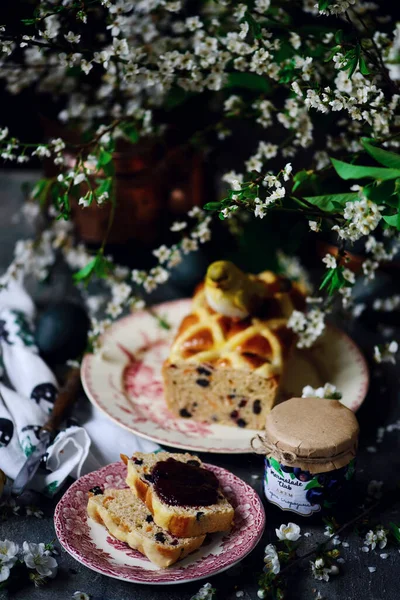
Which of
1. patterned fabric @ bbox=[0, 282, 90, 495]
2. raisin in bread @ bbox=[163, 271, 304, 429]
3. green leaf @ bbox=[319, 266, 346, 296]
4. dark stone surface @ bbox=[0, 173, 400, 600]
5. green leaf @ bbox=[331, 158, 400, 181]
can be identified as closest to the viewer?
green leaf @ bbox=[331, 158, 400, 181]

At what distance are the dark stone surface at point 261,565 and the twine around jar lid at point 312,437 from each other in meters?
0.19

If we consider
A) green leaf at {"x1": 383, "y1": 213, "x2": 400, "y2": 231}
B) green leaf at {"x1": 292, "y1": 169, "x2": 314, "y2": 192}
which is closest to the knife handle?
green leaf at {"x1": 292, "y1": 169, "x2": 314, "y2": 192}

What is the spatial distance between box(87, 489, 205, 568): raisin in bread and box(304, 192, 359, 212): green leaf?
70cm

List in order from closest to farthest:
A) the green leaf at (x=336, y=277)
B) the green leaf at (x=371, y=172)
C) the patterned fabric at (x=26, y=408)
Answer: the green leaf at (x=371, y=172) → the green leaf at (x=336, y=277) → the patterned fabric at (x=26, y=408)

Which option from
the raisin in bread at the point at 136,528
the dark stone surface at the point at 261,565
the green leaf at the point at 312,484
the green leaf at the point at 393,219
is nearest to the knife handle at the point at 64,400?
the dark stone surface at the point at 261,565

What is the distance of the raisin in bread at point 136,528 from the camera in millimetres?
1336

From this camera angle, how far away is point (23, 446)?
1704 millimetres

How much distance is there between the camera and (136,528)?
4.54 ft

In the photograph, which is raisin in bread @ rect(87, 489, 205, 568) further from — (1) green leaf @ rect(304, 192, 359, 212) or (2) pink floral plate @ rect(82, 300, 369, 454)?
(1) green leaf @ rect(304, 192, 359, 212)

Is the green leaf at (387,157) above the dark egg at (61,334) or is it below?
above

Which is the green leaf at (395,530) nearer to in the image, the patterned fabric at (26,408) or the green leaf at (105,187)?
the patterned fabric at (26,408)

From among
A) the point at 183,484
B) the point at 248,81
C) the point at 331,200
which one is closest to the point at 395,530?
the point at 183,484

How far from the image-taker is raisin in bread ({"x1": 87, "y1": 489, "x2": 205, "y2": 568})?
134cm

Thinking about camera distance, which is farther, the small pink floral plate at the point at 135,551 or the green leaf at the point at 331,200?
the green leaf at the point at 331,200
